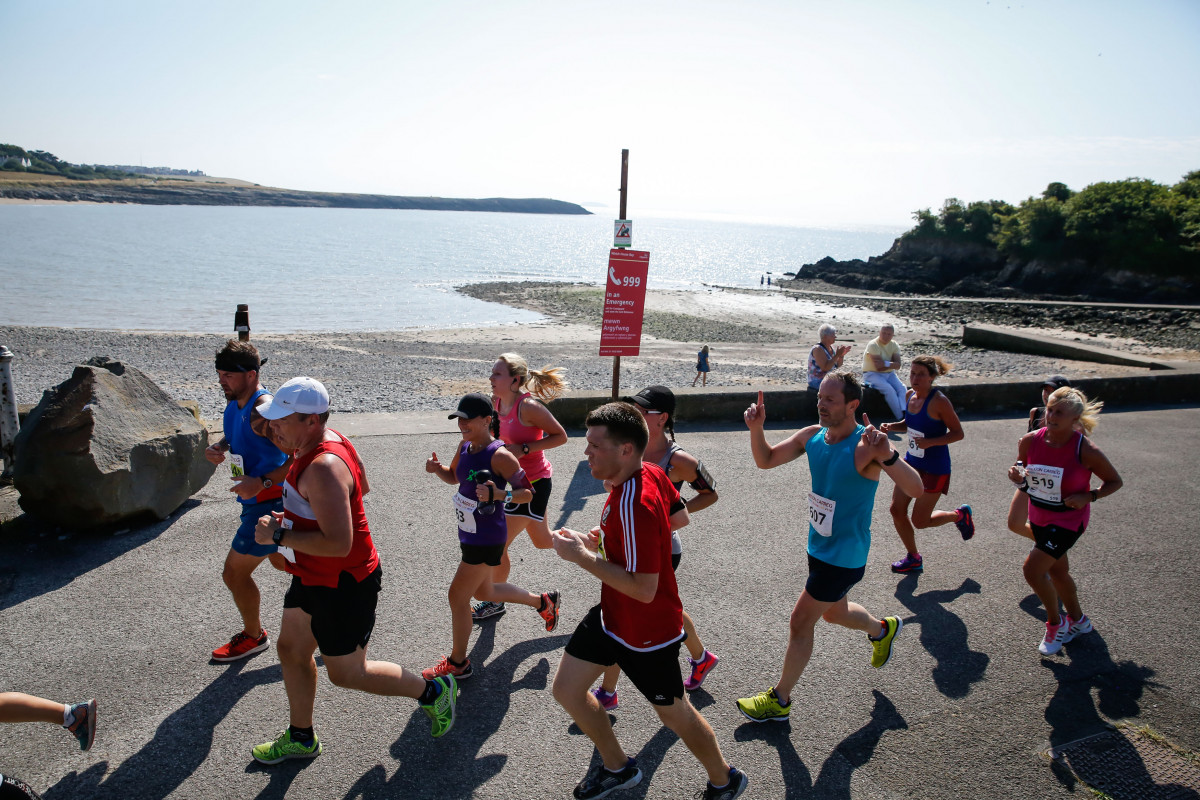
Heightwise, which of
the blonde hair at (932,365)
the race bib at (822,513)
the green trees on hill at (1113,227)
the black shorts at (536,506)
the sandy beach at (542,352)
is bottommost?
the sandy beach at (542,352)

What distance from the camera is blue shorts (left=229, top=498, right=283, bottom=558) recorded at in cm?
399

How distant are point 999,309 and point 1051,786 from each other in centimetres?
4073

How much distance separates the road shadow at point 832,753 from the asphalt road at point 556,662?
1cm

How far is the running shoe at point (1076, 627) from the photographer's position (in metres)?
4.58

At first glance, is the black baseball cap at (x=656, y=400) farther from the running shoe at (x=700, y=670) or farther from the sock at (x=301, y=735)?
the sock at (x=301, y=735)

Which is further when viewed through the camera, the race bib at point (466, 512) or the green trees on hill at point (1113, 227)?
the green trees on hill at point (1113, 227)

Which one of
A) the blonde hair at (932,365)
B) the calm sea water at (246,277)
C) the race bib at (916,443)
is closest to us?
the blonde hair at (932,365)

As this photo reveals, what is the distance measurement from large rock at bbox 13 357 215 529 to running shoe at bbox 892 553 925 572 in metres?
5.87

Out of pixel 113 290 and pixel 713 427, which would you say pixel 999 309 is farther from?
pixel 113 290

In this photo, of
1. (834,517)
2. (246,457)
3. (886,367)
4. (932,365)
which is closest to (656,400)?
(834,517)

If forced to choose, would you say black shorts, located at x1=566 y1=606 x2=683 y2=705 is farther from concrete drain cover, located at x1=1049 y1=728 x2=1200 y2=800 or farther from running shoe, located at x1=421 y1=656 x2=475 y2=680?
concrete drain cover, located at x1=1049 y1=728 x2=1200 y2=800

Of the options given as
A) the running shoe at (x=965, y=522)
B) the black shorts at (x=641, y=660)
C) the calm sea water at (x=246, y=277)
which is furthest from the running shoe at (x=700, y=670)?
the calm sea water at (x=246, y=277)

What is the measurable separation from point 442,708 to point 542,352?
23.1m

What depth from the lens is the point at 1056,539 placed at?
4.46 metres
